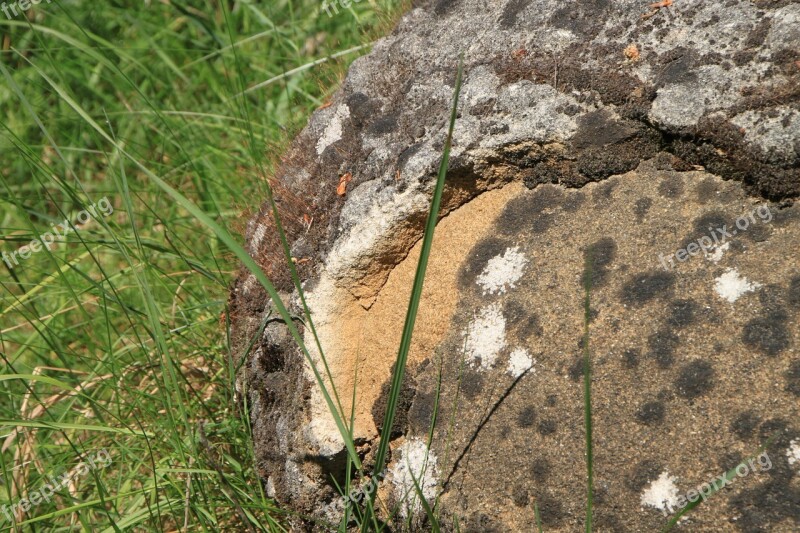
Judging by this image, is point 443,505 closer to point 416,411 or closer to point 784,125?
point 416,411

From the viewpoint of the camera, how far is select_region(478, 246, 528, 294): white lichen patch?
173 centimetres

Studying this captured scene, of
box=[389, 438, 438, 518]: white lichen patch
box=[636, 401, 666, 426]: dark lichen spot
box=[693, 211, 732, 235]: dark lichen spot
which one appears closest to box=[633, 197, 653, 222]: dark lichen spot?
box=[693, 211, 732, 235]: dark lichen spot

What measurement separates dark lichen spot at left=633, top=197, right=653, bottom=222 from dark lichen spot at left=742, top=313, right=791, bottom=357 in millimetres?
331

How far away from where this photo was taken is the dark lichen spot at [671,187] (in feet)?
5.32

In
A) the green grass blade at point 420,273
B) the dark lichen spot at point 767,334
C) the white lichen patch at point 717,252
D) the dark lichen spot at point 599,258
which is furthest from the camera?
the dark lichen spot at point 599,258

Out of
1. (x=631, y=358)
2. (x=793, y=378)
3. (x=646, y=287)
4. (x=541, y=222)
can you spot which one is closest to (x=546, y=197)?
(x=541, y=222)

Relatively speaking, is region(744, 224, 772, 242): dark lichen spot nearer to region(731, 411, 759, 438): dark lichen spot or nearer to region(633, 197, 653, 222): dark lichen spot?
region(633, 197, 653, 222): dark lichen spot

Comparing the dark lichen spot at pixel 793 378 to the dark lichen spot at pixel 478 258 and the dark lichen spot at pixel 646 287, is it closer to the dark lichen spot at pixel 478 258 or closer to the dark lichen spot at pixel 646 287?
the dark lichen spot at pixel 646 287

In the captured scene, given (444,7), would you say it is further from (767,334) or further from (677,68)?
(767,334)

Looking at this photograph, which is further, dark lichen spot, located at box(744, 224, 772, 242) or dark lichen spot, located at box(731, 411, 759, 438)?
dark lichen spot, located at box(744, 224, 772, 242)

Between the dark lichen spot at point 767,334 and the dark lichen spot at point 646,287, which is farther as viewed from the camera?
the dark lichen spot at point 646,287

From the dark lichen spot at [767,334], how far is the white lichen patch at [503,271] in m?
0.50

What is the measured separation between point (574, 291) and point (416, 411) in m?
0.48

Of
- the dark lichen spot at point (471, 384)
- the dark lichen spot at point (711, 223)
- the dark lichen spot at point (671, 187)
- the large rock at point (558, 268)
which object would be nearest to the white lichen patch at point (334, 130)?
the large rock at point (558, 268)
